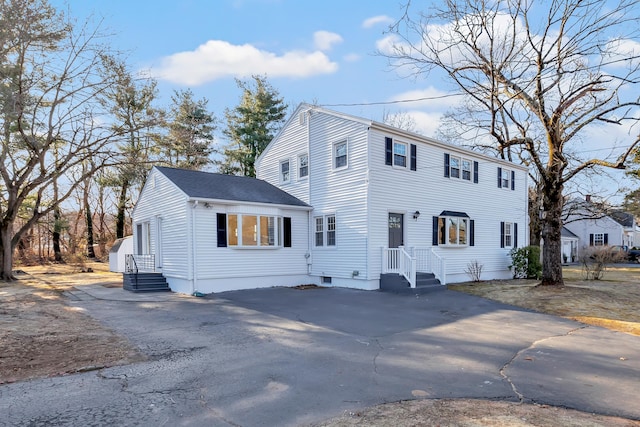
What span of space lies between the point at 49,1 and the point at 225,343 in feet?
55.2

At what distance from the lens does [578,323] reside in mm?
8766

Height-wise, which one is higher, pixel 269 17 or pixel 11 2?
pixel 11 2

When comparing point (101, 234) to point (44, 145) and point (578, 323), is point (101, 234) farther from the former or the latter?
point (578, 323)

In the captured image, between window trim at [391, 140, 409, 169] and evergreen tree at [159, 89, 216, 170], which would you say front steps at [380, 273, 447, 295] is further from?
evergreen tree at [159, 89, 216, 170]

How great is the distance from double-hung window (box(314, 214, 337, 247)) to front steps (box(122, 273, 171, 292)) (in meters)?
6.10

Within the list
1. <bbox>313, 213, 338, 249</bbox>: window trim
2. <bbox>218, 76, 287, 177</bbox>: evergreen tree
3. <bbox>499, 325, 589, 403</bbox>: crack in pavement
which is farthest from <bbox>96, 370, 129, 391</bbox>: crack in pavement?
<bbox>218, 76, 287, 177</bbox>: evergreen tree

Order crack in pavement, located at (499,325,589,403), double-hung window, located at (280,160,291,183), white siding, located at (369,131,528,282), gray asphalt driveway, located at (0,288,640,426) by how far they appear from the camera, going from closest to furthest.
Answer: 1. gray asphalt driveway, located at (0,288,640,426)
2. crack in pavement, located at (499,325,589,403)
3. white siding, located at (369,131,528,282)
4. double-hung window, located at (280,160,291,183)

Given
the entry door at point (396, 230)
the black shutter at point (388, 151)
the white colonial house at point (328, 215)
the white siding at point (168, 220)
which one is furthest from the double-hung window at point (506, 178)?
the white siding at point (168, 220)

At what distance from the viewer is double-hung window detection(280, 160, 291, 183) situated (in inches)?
692

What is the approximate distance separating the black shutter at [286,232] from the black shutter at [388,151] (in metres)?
4.51

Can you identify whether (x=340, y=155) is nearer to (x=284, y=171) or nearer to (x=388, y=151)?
(x=388, y=151)

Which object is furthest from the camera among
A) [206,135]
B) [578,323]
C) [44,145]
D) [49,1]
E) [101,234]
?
[101,234]

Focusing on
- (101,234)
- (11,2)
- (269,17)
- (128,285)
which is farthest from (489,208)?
(101,234)

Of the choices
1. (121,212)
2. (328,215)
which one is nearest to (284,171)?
(328,215)
